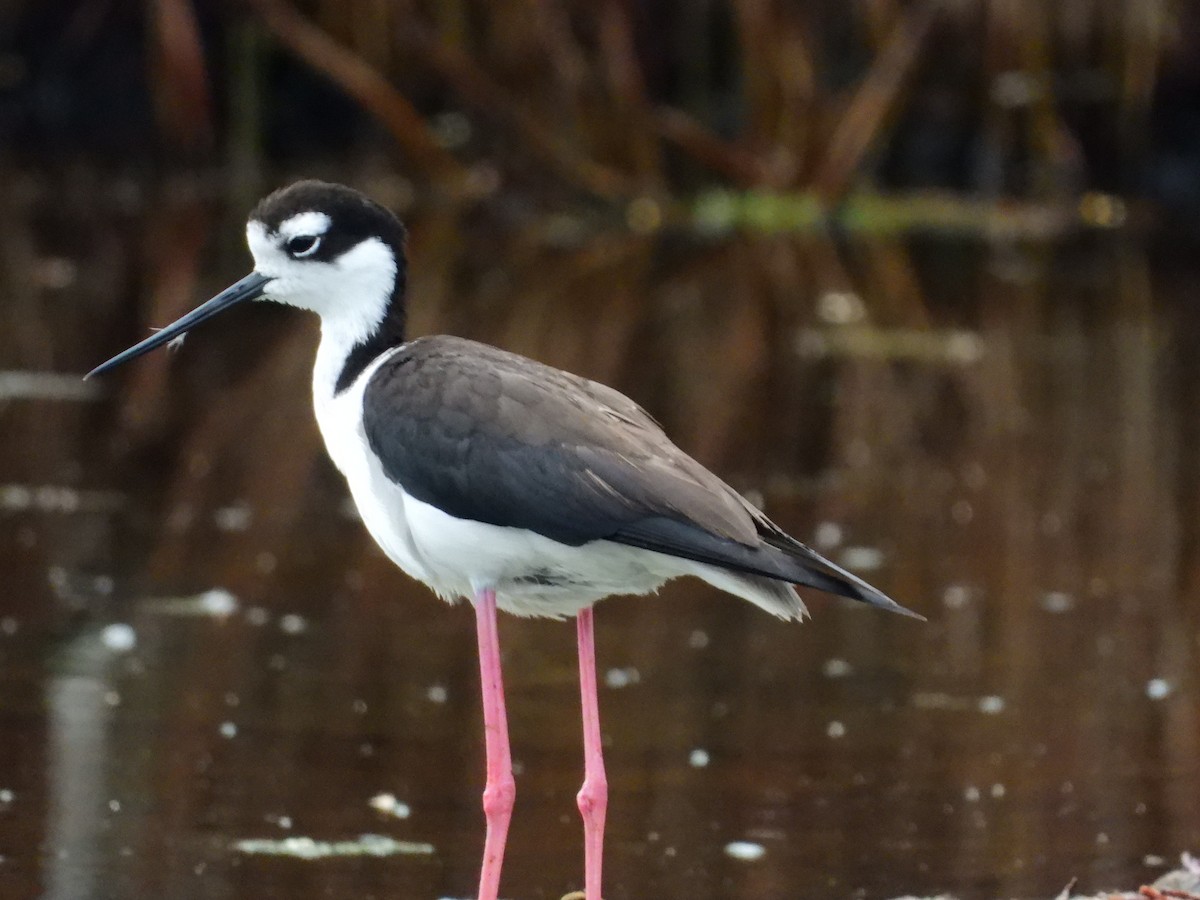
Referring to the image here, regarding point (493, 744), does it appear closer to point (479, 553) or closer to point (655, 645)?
point (479, 553)

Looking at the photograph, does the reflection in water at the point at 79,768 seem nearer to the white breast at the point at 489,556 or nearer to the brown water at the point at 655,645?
Answer: the brown water at the point at 655,645

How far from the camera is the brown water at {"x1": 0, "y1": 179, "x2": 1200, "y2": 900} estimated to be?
5578 mm

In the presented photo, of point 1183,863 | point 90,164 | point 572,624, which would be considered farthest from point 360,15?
point 1183,863

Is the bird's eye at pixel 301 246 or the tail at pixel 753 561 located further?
the bird's eye at pixel 301 246

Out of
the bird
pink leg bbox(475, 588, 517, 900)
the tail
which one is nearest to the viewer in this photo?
the tail

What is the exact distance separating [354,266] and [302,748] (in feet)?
5.48

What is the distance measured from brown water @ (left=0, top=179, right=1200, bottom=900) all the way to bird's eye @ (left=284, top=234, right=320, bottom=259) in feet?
4.56

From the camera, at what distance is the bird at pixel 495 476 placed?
461 cm

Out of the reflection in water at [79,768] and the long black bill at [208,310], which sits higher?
the long black bill at [208,310]

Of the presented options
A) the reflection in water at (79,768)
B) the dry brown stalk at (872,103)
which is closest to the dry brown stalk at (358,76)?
the dry brown stalk at (872,103)

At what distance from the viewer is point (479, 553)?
4.73 m

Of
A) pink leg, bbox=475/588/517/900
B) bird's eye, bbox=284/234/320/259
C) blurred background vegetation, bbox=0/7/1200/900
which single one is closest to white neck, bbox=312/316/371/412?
bird's eye, bbox=284/234/320/259

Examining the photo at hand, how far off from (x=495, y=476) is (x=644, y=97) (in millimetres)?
16270

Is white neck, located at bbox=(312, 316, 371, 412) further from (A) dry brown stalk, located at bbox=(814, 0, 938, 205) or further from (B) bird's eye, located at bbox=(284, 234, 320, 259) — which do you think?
(A) dry brown stalk, located at bbox=(814, 0, 938, 205)
